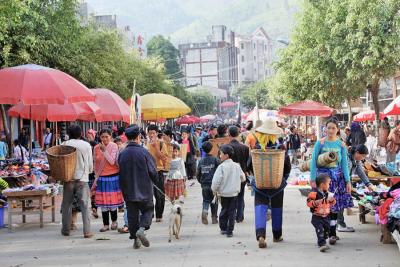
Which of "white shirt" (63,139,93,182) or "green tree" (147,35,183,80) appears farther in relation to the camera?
"green tree" (147,35,183,80)

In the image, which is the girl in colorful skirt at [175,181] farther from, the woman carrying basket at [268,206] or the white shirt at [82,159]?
the woman carrying basket at [268,206]

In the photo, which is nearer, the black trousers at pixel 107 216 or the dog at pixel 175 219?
the dog at pixel 175 219

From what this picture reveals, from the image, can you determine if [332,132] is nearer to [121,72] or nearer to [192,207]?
[192,207]

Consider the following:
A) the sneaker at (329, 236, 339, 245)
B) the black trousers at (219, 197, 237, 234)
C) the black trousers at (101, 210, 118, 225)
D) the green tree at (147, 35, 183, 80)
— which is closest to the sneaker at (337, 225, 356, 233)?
the sneaker at (329, 236, 339, 245)

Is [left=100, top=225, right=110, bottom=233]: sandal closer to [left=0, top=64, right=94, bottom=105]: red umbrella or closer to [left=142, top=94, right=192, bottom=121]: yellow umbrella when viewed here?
[left=0, top=64, right=94, bottom=105]: red umbrella

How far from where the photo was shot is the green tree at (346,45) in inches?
1001

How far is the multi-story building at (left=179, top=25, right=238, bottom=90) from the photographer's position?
465 feet

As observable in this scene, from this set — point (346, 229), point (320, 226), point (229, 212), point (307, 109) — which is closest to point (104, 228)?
point (229, 212)

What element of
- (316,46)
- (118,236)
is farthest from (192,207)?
(316,46)

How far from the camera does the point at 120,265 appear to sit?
7570 mm

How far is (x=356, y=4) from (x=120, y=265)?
2050cm

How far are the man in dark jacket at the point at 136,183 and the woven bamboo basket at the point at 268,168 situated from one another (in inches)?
55.9

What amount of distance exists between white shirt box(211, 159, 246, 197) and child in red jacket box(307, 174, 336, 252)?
145 cm

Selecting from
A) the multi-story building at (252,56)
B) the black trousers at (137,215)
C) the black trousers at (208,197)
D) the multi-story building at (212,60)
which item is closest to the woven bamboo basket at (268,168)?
the black trousers at (137,215)
